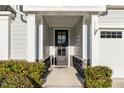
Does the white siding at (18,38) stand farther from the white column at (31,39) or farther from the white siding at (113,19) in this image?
the white siding at (113,19)

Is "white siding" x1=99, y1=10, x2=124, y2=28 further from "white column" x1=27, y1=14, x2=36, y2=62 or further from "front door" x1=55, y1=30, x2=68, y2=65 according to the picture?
"front door" x1=55, y1=30, x2=68, y2=65

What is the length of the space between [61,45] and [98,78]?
1007 centimetres

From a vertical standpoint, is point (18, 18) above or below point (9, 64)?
above

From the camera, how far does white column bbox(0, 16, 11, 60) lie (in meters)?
13.6

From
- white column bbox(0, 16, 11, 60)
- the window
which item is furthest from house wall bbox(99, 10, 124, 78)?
white column bbox(0, 16, 11, 60)

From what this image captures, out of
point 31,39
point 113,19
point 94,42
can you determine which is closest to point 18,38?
point 31,39

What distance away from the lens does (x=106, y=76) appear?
10656 millimetres

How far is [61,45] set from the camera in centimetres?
2038

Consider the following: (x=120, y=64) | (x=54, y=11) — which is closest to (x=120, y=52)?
(x=120, y=64)

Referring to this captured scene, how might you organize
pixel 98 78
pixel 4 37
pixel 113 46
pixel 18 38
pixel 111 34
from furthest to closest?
pixel 111 34 < pixel 113 46 < pixel 18 38 < pixel 4 37 < pixel 98 78

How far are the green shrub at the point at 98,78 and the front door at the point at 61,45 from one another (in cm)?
930

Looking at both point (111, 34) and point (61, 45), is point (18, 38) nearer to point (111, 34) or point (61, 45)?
point (111, 34)
